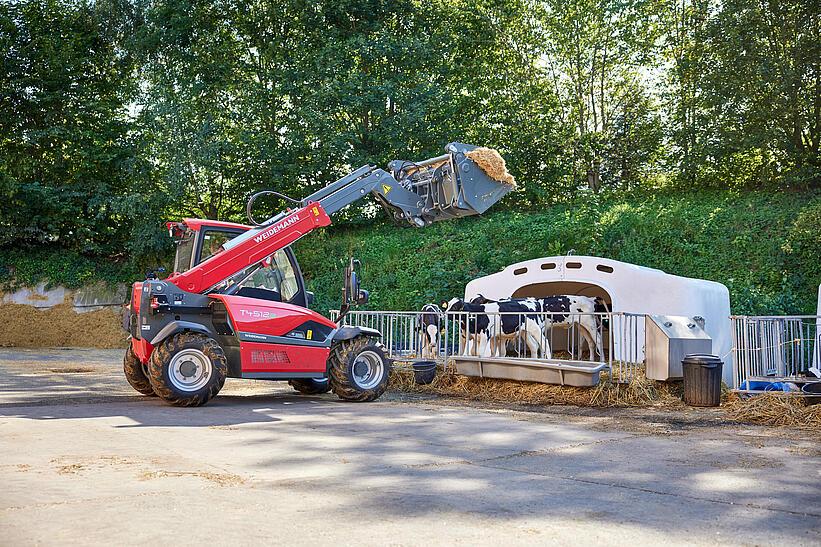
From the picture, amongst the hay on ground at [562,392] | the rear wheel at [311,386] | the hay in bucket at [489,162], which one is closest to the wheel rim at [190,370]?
the rear wheel at [311,386]

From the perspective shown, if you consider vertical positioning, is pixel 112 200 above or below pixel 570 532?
above

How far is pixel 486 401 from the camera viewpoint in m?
11.9

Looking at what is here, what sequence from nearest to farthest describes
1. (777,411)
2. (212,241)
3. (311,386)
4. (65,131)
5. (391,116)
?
(777,411), (212,241), (311,386), (391,116), (65,131)

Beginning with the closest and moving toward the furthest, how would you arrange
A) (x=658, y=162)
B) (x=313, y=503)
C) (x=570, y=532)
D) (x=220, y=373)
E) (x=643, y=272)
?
(x=570, y=532), (x=313, y=503), (x=220, y=373), (x=643, y=272), (x=658, y=162)

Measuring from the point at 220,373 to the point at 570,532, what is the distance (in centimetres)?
674

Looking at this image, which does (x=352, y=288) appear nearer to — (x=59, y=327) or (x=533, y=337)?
(x=533, y=337)

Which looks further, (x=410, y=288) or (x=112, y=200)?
(x=112, y=200)

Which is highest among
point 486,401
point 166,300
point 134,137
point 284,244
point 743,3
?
point 743,3

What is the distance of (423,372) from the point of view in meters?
13.4

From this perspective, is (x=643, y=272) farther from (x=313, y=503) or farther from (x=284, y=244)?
(x=313, y=503)

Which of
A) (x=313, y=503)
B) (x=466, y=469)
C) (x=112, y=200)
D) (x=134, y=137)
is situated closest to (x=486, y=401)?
(x=466, y=469)

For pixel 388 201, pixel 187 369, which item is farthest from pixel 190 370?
pixel 388 201

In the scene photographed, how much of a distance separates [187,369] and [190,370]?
0.14ft

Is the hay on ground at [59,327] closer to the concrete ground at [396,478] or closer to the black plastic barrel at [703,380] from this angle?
the concrete ground at [396,478]
